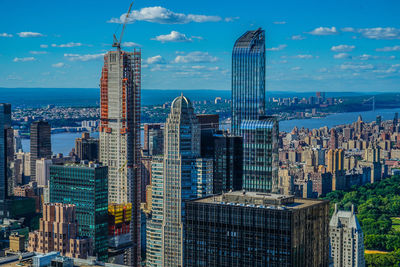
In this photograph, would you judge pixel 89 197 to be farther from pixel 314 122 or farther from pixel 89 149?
pixel 314 122

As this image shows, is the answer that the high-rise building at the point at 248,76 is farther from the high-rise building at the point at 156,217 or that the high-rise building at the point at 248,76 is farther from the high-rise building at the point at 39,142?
the high-rise building at the point at 39,142

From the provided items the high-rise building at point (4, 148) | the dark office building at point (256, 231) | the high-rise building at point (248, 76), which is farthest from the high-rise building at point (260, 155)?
the high-rise building at point (4, 148)

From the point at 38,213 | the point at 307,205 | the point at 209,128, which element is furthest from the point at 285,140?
the point at 307,205

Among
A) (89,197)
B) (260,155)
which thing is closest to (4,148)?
(89,197)

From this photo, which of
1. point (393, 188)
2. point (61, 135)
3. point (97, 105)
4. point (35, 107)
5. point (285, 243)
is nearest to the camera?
point (285, 243)

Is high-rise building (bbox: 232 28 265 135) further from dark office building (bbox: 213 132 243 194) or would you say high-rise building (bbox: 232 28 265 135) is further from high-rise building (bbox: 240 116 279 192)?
high-rise building (bbox: 240 116 279 192)

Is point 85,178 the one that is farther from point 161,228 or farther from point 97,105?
point 97,105

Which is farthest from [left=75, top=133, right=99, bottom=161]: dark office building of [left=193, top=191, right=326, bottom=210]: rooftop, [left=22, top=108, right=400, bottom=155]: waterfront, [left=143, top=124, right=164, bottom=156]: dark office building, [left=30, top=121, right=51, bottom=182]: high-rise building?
[left=193, top=191, right=326, bottom=210]: rooftop
